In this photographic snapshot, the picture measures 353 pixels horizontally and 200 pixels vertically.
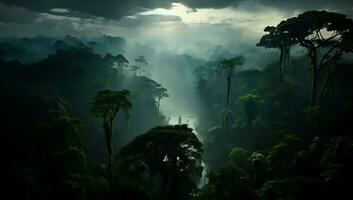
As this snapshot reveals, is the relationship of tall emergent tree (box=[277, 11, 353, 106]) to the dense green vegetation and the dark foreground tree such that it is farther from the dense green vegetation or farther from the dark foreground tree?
the dark foreground tree

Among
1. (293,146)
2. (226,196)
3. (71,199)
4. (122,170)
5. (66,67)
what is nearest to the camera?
(71,199)

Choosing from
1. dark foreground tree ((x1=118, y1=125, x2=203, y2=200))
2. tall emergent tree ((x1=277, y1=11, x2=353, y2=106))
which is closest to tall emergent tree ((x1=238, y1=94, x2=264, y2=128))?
tall emergent tree ((x1=277, y1=11, x2=353, y2=106))

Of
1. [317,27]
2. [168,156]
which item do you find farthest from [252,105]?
[168,156]

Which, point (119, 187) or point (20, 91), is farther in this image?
point (20, 91)

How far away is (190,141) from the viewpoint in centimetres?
3133

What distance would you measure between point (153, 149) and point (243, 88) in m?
67.9

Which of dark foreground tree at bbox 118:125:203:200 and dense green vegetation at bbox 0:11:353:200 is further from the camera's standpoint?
dark foreground tree at bbox 118:125:203:200

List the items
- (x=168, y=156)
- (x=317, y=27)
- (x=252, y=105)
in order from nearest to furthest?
(x=168, y=156) → (x=317, y=27) → (x=252, y=105)

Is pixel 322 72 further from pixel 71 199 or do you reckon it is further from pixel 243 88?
pixel 71 199

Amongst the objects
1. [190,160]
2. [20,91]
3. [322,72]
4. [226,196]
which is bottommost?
[226,196]

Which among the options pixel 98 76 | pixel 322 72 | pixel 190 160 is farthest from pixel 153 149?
pixel 98 76

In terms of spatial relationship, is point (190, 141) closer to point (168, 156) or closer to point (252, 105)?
point (168, 156)

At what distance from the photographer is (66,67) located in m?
80.0

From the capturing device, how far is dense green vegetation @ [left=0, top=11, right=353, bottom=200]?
26.7 metres
